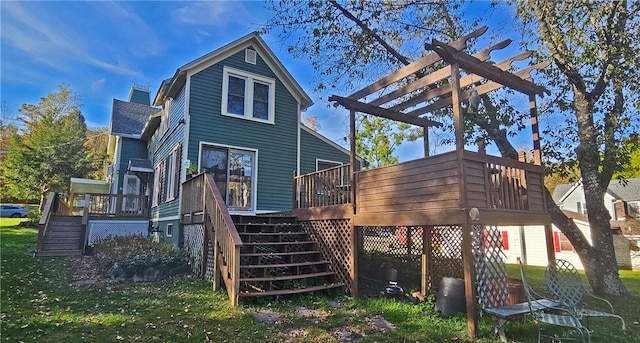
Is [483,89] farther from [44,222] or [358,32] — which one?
[44,222]

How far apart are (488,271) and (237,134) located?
8.26 metres

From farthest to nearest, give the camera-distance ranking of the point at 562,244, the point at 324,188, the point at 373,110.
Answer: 1. the point at 562,244
2. the point at 324,188
3. the point at 373,110

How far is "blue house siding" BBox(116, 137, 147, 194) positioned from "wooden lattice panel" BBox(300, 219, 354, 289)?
496 inches

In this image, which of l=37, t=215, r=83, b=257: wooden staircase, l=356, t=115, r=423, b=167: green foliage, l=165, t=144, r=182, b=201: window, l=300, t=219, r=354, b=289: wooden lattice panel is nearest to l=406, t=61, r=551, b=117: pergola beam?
l=300, t=219, r=354, b=289: wooden lattice panel

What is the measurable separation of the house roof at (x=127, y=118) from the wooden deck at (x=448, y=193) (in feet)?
45.6

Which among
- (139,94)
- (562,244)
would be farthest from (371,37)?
(139,94)

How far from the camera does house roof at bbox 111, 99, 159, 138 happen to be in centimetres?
1694

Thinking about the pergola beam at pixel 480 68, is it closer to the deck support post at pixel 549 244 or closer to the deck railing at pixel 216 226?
the deck support post at pixel 549 244

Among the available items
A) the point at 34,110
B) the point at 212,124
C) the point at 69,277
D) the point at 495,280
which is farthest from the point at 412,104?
the point at 34,110

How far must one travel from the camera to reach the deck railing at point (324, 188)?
7504 mm

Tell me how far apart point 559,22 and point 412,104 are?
12.0 ft

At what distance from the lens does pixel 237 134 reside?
36.7ft

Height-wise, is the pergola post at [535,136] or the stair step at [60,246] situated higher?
the pergola post at [535,136]

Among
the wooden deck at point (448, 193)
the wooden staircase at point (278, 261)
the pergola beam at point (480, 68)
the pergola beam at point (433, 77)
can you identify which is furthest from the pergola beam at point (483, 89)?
the wooden staircase at point (278, 261)
